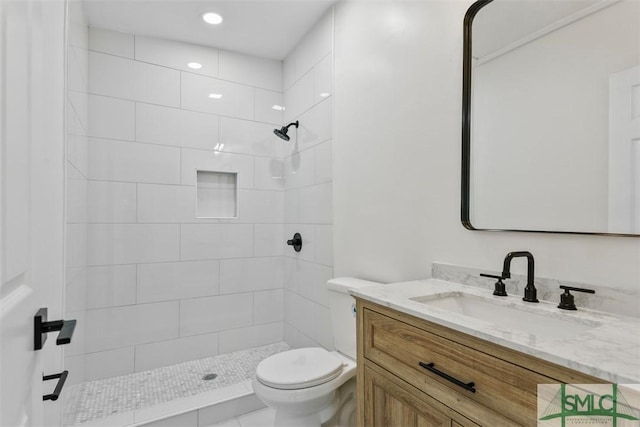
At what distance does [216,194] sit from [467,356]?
2260 millimetres

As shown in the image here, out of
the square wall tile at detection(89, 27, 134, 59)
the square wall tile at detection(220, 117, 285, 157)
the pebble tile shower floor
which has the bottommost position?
the pebble tile shower floor

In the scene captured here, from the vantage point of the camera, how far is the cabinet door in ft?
3.02

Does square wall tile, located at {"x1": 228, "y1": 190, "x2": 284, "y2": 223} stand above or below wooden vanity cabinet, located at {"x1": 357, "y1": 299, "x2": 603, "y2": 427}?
above

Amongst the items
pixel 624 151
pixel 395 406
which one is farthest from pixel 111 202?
pixel 624 151

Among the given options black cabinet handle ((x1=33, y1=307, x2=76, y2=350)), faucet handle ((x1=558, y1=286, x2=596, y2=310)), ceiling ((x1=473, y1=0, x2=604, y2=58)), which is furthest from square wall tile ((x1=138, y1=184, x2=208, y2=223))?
faucet handle ((x1=558, y1=286, x2=596, y2=310))

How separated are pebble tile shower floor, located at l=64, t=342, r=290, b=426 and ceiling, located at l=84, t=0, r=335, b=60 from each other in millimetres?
2215

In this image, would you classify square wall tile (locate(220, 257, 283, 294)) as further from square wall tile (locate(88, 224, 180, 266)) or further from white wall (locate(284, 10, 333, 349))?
square wall tile (locate(88, 224, 180, 266))

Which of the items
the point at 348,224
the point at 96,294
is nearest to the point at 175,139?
the point at 96,294

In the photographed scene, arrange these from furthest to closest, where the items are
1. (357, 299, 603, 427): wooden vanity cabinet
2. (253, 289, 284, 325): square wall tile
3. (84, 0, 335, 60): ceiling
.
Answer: (253, 289, 284, 325): square wall tile → (84, 0, 335, 60): ceiling → (357, 299, 603, 427): wooden vanity cabinet

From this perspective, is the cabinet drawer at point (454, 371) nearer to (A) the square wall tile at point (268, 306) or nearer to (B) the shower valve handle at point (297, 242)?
(B) the shower valve handle at point (297, 242)

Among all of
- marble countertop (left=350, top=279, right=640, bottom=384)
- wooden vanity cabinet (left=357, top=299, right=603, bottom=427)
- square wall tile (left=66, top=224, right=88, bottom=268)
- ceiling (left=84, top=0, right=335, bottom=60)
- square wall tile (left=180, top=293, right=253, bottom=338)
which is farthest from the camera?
square wall tile (left=180, top=293, right=253, bottom=338)

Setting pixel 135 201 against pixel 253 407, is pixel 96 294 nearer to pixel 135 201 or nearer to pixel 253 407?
pixel 135 201

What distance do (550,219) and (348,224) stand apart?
1109 millimetres

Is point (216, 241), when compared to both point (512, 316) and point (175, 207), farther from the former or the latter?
point (512, 316)
